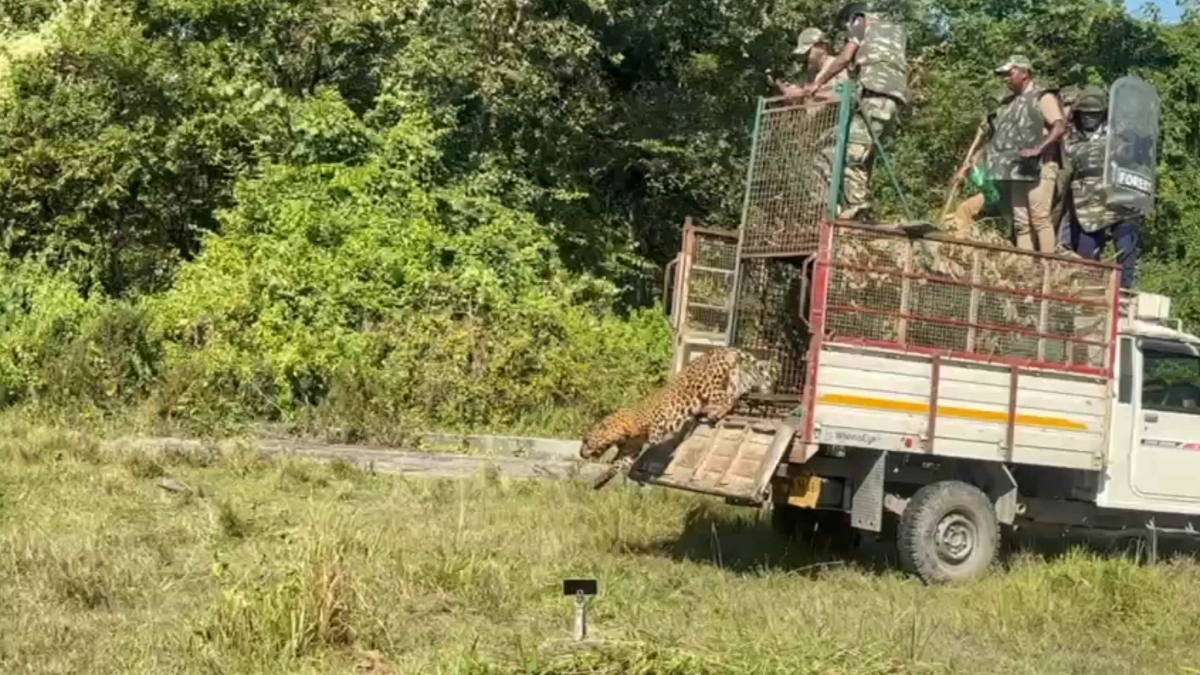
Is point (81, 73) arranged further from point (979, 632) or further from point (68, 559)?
point (979, 632)

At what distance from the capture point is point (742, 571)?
987cm

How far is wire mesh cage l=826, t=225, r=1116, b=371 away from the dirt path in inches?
174

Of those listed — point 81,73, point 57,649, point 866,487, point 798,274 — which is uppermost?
point 81,73

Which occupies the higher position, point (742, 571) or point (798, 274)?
point (798, 274)

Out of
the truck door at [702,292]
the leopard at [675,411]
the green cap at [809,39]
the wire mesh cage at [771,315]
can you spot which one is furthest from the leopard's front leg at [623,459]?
the green cap at [809,39]

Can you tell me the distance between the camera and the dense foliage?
1656 cm

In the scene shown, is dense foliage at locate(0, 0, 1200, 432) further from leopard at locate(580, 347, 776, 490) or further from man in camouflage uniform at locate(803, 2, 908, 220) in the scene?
man in camouflage uniform at locate(803, 2, 908, 220)

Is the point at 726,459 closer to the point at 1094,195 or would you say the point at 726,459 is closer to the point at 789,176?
the point at 789,176

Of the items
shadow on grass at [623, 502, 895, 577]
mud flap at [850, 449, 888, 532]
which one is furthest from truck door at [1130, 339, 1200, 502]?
mud flap at [850, 449, 888, 532]

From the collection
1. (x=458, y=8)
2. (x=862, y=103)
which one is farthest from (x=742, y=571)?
(x=458, y=8)

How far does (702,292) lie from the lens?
11047mm

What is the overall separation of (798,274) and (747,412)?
3.48ft

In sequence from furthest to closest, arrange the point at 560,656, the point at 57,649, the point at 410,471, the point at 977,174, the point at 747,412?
the point at 410,471 < the point at 977,174 < the point at 747,412 < the point at 57,649 < the point at 560,656

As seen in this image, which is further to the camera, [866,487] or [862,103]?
[862,103]
